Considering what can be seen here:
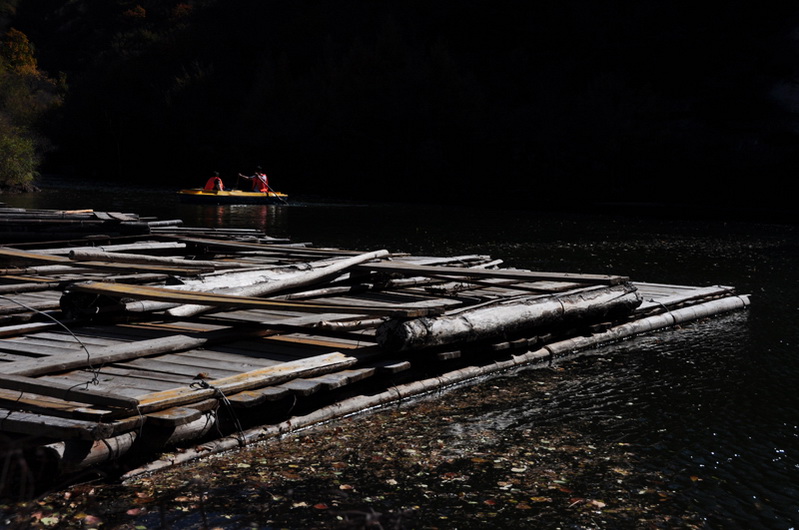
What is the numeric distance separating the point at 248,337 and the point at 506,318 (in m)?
3.39

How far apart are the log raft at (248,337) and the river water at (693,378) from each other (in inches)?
31.2

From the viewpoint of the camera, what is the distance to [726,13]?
199ft

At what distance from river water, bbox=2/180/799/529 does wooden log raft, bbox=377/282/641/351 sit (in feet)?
2.11

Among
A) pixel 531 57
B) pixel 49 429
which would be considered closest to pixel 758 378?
pixel 49 429

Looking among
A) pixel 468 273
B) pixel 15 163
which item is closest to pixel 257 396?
pixel 468 273

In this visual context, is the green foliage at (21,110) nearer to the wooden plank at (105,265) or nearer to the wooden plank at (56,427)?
the wooden plank at (105,265)

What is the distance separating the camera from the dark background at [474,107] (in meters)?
55.7

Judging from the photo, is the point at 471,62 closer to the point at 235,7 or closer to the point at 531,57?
the point at 531,57

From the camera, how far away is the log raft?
23.8 ft

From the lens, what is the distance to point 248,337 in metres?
10.2

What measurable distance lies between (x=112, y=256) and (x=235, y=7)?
95678mm

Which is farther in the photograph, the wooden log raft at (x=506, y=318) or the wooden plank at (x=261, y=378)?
the wooden log raft at (x=506, y=318)

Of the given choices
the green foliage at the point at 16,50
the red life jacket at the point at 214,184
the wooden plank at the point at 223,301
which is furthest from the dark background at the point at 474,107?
the wooden plank at the point at 223,301

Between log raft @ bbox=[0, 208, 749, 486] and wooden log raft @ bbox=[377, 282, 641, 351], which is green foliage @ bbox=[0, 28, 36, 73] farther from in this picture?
wooden log raft @ bbox=[377, 282, 641, 351]
